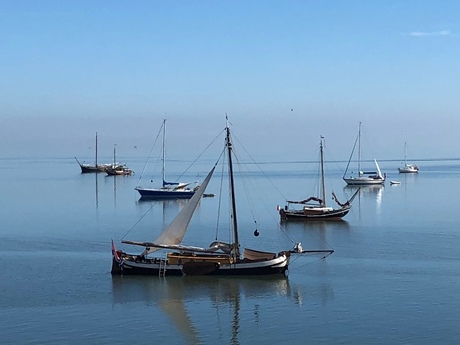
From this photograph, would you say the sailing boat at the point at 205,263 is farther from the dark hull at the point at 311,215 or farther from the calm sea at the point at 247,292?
the dark hull at the point at 311,215

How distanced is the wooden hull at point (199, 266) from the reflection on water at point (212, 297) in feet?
1.37

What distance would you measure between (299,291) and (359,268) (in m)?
7.34

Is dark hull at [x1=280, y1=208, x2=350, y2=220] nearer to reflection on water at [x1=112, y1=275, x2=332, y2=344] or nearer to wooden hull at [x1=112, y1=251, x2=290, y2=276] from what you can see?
wooden hull at [x1=112, y1=251, x2=290, y2=276]

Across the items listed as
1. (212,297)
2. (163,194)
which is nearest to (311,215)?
(163,194)

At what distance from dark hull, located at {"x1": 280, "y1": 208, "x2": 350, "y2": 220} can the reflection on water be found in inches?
1230

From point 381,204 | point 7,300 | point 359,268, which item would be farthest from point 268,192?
point 7,300

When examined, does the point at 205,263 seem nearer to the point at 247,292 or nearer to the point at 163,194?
the point at 247,292

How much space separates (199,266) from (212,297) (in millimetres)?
4653

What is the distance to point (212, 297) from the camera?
38000 mm

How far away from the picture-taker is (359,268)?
44656 millimetres

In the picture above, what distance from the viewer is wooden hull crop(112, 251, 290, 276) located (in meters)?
42.2

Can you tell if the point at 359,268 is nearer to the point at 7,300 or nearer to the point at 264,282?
the point at 264,282

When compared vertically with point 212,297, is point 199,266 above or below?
above

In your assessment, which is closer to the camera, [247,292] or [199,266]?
[247,292]
